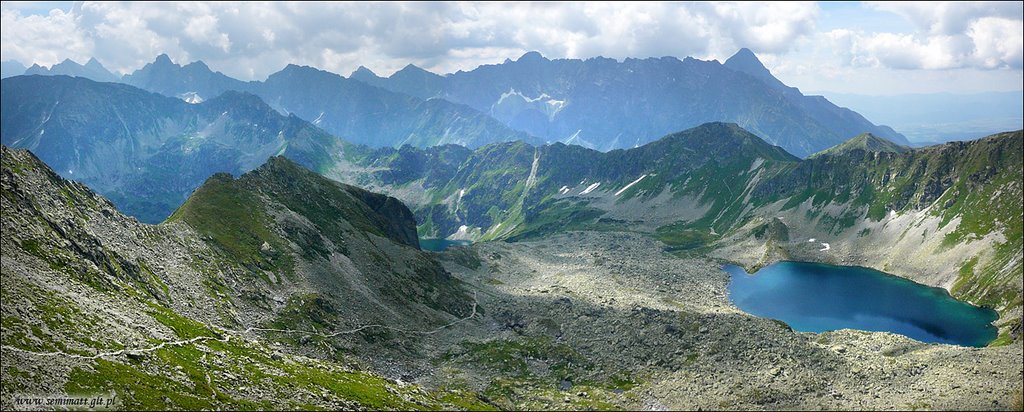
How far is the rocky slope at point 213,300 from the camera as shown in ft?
167

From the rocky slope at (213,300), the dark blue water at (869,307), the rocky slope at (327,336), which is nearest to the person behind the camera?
the rocky slope at (213,300)

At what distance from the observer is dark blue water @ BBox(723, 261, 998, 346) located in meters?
136

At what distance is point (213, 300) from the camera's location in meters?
85.7

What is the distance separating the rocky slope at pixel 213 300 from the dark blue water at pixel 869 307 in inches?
3721

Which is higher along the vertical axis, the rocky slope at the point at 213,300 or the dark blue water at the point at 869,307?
the rocky slope at the point at 213,300

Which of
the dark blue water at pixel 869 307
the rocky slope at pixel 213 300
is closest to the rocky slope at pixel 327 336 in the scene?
the rocky slope at pixel 213 300

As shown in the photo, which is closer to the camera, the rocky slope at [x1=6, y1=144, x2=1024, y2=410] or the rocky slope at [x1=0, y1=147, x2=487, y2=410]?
the rocky slope at [x1=0, y1=147, x2=487, y2=410]

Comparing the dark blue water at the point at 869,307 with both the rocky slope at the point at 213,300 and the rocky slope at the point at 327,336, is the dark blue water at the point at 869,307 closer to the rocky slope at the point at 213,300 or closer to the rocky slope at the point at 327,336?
the rocky slope at the point at 327,336

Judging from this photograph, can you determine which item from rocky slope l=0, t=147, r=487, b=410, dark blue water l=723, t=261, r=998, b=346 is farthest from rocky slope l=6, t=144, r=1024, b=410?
dark blue water l=723, t=261, r=998, b=346

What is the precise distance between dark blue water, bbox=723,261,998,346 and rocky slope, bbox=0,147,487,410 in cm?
9451

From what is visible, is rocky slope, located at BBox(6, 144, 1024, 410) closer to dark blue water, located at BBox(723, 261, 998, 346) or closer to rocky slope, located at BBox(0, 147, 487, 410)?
rocky slope, located at BBox(0, 147, 487, 410)

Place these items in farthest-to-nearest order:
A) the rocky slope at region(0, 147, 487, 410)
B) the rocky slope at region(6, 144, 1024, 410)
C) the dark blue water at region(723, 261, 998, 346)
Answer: the dark blue water at region(723, 261, 998, 346)
the rocky slope at region(6, 144, 1024, 410)
the rocky slope at region(0, 147, 487, 410)

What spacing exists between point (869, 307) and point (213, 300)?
16568 centimetres

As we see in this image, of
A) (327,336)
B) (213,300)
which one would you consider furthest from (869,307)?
(213,300)
